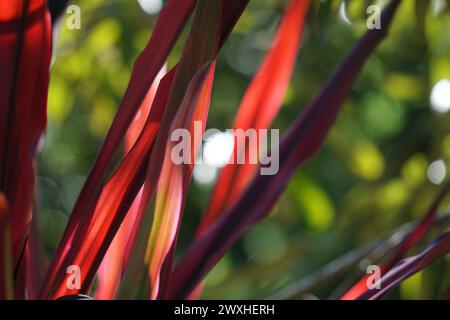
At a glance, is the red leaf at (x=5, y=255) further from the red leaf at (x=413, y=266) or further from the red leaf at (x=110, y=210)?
the red leaf at (x=413, y=266)

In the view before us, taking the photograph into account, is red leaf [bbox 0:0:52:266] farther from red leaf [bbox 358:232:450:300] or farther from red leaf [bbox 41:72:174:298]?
red leaf [bbox 358:232:450:300]

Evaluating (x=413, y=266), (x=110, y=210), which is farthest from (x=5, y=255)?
(x=413, y=266)

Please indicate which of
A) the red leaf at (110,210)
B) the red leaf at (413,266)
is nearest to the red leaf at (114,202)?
the red leaf at (110,210)

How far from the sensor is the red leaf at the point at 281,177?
54cm

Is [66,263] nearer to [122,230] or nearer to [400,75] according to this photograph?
[122,230]

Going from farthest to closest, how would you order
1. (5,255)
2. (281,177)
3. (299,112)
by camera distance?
(299,112)
(281,177)
(5,255)

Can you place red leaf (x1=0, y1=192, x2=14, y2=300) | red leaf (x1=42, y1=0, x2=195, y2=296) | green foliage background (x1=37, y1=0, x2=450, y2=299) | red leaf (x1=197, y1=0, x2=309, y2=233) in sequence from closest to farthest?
1. red leaf (x1=0, y1=192, x2=14, y2=300)
2. red leaf (x1=42, y1=0, x2=195, y2=296)
3. red leaf (x1=197, y1=0, x2=309, y2=233)
4. green foliage background (x1=37, y1=0, x2=450, y2=299)

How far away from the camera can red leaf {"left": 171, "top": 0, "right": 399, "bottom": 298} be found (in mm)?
540

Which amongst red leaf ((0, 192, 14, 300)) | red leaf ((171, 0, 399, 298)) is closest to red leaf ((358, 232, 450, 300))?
red leaf ((171, 0, 399, 298))

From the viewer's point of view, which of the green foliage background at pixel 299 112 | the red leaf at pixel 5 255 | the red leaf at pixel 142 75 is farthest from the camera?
the green foliage background at pixel 299 112

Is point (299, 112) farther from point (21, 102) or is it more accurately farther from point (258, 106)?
point (21, 102)

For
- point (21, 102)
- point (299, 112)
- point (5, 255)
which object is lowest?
point (5, 255)

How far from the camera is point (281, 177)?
580mm
